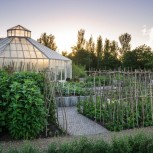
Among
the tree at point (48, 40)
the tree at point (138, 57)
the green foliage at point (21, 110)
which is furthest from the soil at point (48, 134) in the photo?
the tree at point (48, 40)

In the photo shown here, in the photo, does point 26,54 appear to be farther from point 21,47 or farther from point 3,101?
point 3,101

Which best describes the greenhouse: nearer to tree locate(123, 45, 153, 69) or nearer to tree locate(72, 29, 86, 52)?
tree locate(123, 45, 153, 69)

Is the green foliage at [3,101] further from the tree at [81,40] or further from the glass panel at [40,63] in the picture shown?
the tree at [81,40]

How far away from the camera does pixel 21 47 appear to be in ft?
85.0

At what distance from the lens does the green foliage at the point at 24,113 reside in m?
7.94

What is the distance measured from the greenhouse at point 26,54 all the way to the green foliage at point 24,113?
14.6 m

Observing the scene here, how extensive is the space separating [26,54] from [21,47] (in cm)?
119

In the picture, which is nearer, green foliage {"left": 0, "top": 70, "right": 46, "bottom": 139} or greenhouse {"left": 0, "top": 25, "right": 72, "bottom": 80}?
green foliage {"left": 0, "top": 70, "right": 46, "bottom": 139}

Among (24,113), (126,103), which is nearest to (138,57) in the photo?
(126,103)

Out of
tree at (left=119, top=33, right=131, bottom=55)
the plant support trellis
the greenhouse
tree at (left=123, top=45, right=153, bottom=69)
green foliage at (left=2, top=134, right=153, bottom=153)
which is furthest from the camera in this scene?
tree at (left=119, top=33, right=131, bottom=55)

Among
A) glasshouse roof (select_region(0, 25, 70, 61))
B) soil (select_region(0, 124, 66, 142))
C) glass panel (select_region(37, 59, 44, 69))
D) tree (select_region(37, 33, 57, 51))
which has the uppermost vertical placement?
tree (select_region(37, 33, 57, 51))

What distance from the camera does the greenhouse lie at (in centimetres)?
2420

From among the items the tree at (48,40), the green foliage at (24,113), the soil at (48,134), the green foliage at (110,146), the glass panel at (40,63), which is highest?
the tree at (48,40)

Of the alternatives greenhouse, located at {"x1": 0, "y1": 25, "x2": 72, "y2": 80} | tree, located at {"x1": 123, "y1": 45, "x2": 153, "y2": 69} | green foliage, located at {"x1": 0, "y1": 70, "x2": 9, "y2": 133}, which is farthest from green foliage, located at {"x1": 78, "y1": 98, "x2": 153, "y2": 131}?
tree, located at {"x1": 123, "y1": 45, "x2": 153, "y2": 69}
